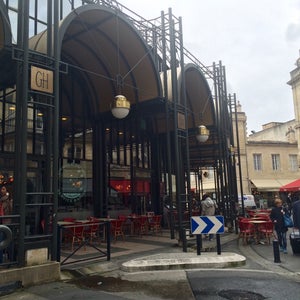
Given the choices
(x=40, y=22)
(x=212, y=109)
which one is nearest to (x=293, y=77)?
(x=212, y=109)

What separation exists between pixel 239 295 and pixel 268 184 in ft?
124

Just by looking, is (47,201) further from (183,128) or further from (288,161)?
(288,161)

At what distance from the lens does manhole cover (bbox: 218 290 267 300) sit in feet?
18.6

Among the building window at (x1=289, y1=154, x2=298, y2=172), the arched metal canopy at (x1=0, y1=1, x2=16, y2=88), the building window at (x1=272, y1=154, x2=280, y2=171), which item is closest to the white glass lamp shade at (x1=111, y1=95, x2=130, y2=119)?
the arched metal canopy at (x1=0, y1=1, x2=16, y2=88)

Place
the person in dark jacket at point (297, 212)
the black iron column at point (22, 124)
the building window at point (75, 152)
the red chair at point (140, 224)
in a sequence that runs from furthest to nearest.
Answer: the red chair at point (140, 224) < the building window at point (75, 152) < the person in dark jacket at point (297, 212) < the black iron column at point (22, 124)

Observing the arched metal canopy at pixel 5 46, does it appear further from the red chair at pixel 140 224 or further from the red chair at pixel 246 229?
the red chair at pixel 246 229

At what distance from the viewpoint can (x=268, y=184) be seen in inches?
1641

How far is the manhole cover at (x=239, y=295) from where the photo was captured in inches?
224

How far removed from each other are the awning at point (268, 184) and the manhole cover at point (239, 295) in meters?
36.9

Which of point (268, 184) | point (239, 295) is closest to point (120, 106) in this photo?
point (239, 295)

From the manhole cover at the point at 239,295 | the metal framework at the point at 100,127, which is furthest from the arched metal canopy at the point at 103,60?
the manhole cover at the point at 239,295

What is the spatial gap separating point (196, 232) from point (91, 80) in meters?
7.70

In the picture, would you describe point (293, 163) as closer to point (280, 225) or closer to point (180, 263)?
point (280, 225)

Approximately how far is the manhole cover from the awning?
3689cm
